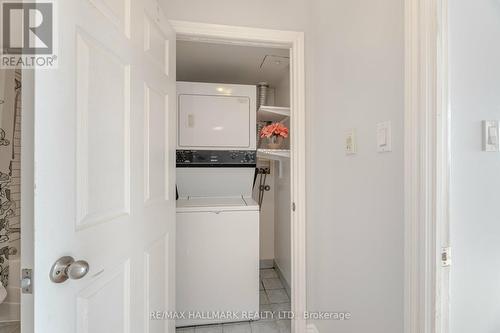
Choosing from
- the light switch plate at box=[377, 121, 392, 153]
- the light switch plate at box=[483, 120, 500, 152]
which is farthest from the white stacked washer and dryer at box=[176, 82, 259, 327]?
the light switch plate at box=[483, 120, 500, 152]

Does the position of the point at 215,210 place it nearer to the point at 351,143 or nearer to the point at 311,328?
the point at 311,328

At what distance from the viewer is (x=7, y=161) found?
1.02 meters

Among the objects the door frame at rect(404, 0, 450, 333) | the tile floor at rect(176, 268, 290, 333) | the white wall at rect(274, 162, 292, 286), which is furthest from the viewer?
the white wall at rect(274, 162, 292, 286)

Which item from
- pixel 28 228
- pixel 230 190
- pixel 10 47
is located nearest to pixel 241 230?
pixel 230 190

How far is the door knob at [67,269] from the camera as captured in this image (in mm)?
600

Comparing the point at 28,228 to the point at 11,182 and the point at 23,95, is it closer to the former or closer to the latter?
the point at 23,95

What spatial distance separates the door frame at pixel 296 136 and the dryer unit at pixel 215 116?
→ 0.66m

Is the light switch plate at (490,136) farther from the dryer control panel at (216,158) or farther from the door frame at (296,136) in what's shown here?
the dryer control panel at (216,158)

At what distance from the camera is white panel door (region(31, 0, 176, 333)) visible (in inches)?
23.4

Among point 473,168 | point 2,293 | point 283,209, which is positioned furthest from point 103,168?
point 283,209

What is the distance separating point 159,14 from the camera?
4.26ft

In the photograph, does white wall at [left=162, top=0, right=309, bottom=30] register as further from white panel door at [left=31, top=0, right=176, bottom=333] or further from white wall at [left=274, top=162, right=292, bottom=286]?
white wall at [left=274, top=162, right=292, bottom=286]

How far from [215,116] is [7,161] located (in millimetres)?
1529

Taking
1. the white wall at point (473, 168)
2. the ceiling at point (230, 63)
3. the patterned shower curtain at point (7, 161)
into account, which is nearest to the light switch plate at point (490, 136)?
the white wall at point (473, 168)
